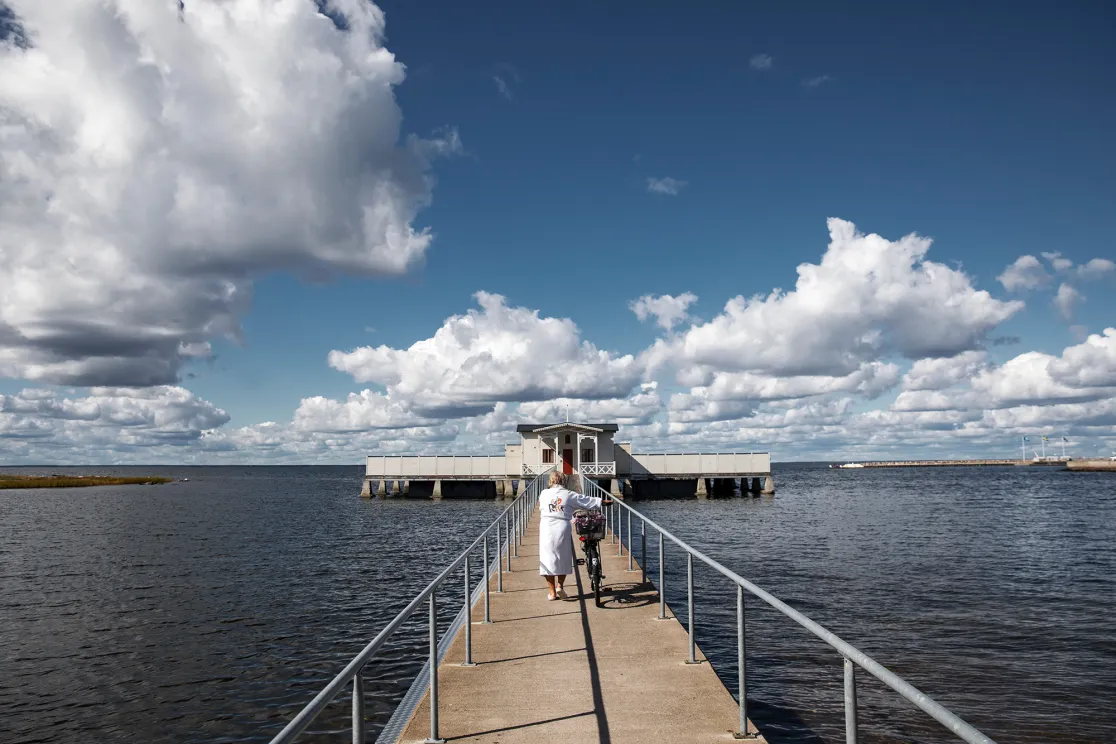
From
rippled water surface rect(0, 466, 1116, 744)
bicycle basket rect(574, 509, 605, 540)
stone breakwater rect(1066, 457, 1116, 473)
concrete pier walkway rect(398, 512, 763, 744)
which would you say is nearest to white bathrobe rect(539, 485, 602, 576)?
bicycle basket rect(574, 509, 605, 540)

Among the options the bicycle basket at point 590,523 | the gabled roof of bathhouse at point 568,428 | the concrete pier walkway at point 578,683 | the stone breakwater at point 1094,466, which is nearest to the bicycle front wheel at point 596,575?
the concrete pier walkway at point 578,683

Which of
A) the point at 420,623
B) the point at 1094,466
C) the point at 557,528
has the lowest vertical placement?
the point at 1094,466

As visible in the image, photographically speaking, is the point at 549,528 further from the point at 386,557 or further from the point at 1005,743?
the point at 386,557

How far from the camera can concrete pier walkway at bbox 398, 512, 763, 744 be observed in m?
5.41

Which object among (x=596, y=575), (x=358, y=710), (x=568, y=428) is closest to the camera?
(x=358, y=710)

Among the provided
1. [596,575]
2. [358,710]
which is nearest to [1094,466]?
[596,575]

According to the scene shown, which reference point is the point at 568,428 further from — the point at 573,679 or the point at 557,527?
the point at 573,679

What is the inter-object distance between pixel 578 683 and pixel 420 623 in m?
8.46

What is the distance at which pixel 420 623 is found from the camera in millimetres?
14203

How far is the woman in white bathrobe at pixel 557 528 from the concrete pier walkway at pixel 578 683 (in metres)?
0.48

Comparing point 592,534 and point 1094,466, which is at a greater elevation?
point 592,534

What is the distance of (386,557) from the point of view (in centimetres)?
2444

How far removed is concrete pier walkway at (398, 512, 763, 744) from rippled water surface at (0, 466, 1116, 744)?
2184 mm

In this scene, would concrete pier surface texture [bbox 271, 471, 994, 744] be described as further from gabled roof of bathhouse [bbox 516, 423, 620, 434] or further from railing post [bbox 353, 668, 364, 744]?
gabled roof of bathhouse [bbox 516, 423, 620, 434]
